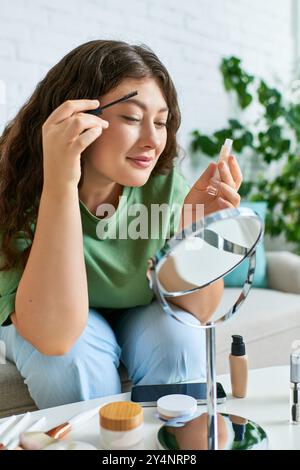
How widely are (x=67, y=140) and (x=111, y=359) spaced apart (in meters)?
0.47

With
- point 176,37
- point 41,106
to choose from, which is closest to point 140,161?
point 41,106

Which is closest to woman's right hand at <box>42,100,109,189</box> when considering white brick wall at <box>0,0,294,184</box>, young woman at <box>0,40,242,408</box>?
young woman at <box>0,40,242,408</box>

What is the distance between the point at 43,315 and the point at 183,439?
1.08ft

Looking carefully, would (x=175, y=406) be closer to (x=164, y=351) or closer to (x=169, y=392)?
(x=169, y=392)

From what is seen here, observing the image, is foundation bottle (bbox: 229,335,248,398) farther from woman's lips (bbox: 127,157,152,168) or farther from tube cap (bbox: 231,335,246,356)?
woman's lips (bbox: 127,157,152,168)

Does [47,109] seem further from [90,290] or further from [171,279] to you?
[171,279]

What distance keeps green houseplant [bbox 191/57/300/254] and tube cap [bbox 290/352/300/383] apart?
1.55m

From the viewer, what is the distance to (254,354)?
1.57 meters

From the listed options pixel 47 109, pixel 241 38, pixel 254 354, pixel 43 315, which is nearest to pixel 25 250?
pixel 43 315

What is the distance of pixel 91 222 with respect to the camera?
1.10 metres

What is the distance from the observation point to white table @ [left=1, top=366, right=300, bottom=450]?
722 millimetres

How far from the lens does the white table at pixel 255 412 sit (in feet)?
2.37

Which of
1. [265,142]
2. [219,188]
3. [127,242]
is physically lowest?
[127,242]

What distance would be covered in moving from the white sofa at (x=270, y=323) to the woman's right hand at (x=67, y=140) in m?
0.54
